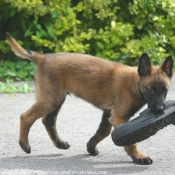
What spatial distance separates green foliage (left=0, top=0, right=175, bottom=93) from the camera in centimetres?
1102

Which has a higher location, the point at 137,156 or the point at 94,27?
the point at 137,156

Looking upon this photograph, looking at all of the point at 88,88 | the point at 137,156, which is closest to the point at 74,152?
the point at 88,88

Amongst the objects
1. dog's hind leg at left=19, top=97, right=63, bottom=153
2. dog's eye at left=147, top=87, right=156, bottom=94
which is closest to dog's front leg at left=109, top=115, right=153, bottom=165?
dog's eye at left=147, top=87, right=156, bottom=94

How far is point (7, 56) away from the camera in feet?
37.3

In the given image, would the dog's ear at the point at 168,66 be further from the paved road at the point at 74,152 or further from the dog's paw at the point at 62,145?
the dog's paw at the point at 62,145

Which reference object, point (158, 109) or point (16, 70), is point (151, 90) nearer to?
point (158, 109)

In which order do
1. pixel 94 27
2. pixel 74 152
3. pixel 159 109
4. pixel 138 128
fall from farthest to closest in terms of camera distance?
pixel 94 27
pixel 74 152
pixel 159 109
pixel 138 128

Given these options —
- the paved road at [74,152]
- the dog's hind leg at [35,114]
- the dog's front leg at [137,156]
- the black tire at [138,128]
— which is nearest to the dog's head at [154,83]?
the black tire at [138,128]

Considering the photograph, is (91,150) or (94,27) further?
(94,27)

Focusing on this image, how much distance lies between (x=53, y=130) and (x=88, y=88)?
647 millimetres

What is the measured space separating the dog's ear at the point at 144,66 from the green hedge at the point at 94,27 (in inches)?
175

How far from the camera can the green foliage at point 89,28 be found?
11023mm

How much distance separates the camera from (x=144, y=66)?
261 inches

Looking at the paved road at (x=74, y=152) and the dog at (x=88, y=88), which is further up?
the dog at (x=88, y=88)
